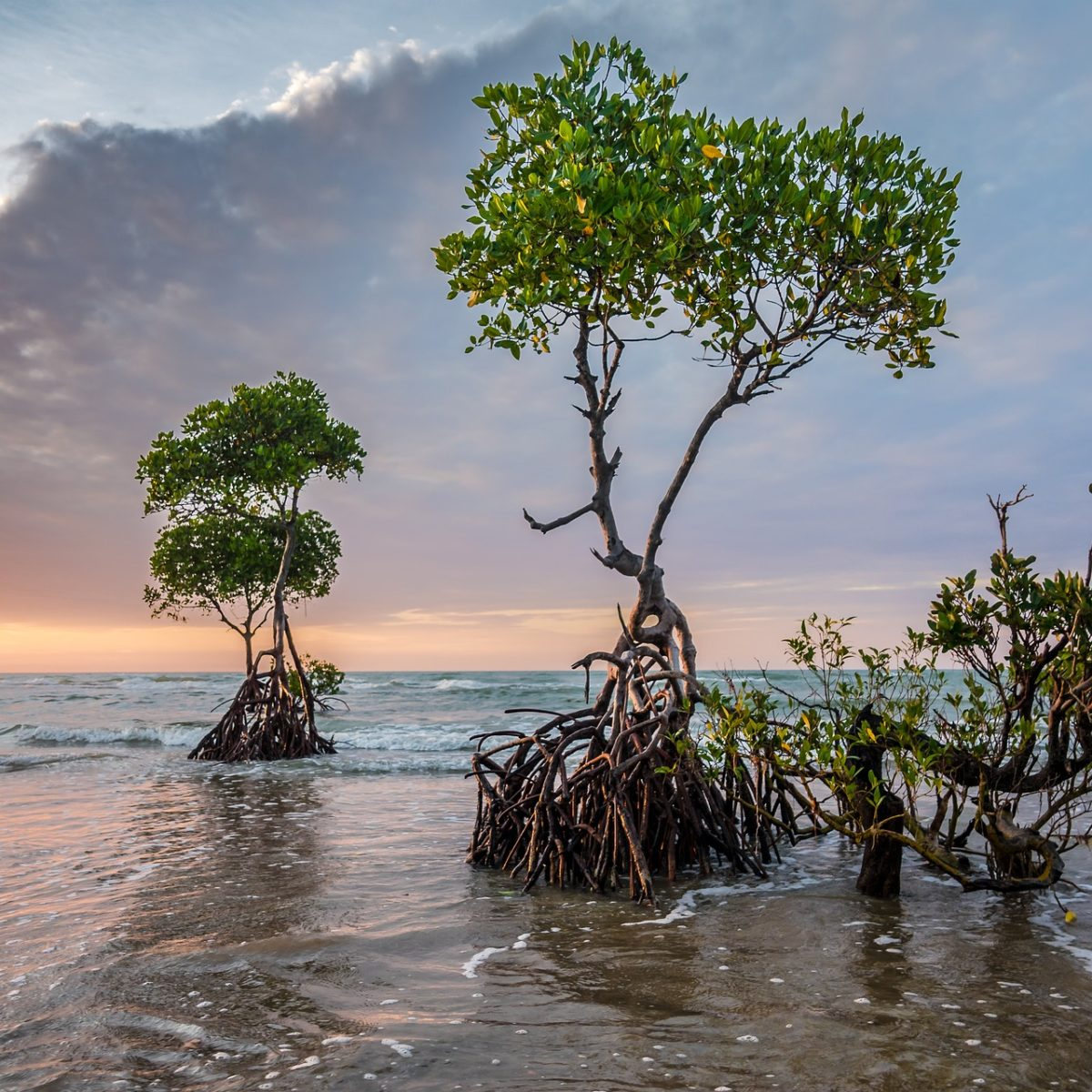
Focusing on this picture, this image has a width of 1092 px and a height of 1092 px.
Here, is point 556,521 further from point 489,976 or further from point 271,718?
point 271,718

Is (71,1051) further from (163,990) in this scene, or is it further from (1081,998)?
(1081,998)

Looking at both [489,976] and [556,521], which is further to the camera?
[556,521]

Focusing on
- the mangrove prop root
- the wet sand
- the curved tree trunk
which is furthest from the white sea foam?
the curved tree trunk

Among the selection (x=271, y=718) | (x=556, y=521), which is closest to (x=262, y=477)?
(x=271, y=718)

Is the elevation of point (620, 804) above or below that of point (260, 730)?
above

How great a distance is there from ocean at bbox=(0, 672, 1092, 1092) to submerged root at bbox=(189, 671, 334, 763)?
296 inches

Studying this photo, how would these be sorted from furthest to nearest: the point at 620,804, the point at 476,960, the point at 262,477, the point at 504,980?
the point at 262,477 → the point at 620,804 → the point at 476,960 → the point at 504,980

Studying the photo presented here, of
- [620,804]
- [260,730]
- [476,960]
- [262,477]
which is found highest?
[262,477]

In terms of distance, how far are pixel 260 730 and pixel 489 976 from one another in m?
13.2

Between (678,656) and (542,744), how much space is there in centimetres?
148

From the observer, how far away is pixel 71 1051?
159 inches

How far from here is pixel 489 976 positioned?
4.95 m

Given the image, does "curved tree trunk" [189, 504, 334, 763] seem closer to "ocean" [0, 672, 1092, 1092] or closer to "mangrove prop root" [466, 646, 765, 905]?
"ocean" [0, 672, 1092, 1092]

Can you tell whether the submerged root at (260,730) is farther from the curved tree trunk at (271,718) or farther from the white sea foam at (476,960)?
the white sea foam at (476,960)
